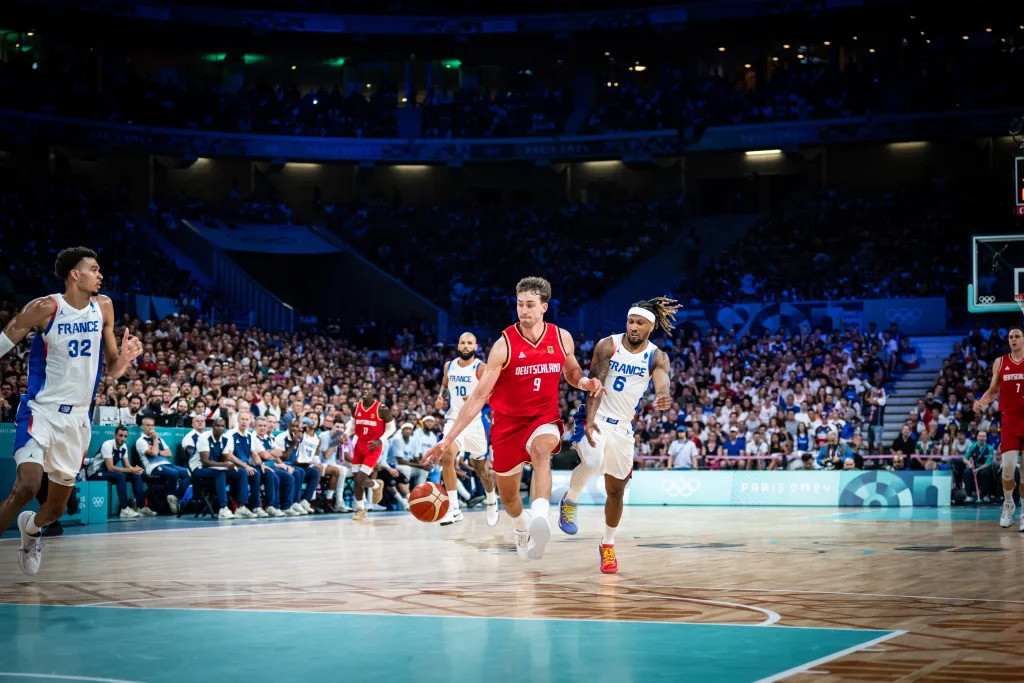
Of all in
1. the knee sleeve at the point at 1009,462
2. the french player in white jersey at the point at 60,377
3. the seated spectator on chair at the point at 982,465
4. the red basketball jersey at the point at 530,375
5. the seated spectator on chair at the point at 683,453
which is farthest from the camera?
the seated spectator on chair at the point at 683,453

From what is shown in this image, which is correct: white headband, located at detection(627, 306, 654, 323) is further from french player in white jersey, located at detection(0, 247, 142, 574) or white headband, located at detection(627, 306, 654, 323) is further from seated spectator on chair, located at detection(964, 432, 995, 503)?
seated spectator on chair, located at detection(964, 432, 995, 503)

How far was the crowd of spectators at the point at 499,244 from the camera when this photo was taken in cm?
4050

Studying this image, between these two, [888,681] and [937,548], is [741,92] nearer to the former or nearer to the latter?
[937,548]

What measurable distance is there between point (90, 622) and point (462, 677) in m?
2.99

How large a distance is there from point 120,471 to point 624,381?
1073 cm

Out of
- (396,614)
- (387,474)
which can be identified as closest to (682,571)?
(396,614)

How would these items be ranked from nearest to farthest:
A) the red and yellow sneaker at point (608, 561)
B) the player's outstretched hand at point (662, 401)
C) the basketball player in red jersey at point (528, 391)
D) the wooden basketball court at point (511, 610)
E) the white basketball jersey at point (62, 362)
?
the wooden basketball court at point (511, 610)
the white basketball jersey at point (62, 362)
the basketball player in red jersey at point (528, 391)
the player's outstretched hand at point (662, 401)
the red and yellow sneaker at point (608, 561)

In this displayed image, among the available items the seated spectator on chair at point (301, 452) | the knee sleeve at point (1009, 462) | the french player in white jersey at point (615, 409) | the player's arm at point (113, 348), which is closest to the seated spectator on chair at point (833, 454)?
the knee sleeve at point (1009, 462)

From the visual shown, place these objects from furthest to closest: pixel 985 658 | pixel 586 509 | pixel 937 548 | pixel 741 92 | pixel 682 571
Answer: pixel 741 92, pixel 586 509, pixel 937 548, pixel 682 571, pixel 985 658

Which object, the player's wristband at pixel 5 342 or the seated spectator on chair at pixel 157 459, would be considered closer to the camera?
the player's wristband at pixel 5 342

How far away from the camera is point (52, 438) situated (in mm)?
9375

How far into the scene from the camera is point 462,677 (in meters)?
→ 5.76

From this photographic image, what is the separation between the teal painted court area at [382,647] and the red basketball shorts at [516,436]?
236cm

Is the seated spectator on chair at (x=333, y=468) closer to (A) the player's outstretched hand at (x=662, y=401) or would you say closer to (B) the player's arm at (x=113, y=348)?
(B) the player's arm at (x=113, y=348)
